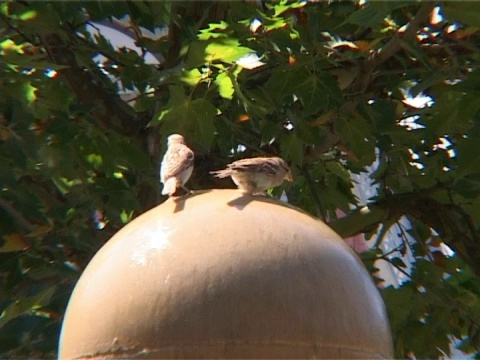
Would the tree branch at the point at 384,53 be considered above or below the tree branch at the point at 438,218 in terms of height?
above

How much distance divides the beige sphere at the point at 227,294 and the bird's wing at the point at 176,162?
3.33 ft

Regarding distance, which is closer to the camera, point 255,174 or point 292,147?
point 255,174

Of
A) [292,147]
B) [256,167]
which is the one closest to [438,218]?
[292,147]

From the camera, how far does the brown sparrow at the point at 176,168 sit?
3459mm

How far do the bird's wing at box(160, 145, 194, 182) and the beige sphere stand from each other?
101cm

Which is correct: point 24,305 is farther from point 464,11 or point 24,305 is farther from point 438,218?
point 438,218

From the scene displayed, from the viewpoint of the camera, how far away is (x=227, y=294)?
2264mm

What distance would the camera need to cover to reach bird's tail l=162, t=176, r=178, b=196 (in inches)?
130

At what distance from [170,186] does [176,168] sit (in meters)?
0.22

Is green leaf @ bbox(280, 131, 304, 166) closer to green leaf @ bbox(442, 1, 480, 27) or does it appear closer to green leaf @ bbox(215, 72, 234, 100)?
green leaf @ bbox(215, 72, 234, 100)

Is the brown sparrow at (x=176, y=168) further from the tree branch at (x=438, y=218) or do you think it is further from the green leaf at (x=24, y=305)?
the tree branch at (x=438, y=218)

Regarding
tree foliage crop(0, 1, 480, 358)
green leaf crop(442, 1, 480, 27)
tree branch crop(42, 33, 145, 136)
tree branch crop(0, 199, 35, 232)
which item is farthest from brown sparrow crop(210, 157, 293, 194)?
tree branch crop(42, 33, 145, 136)

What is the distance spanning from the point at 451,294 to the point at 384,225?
0.54 m

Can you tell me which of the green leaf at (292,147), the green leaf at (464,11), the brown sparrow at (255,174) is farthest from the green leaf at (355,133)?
the green leaf at (464,11)
